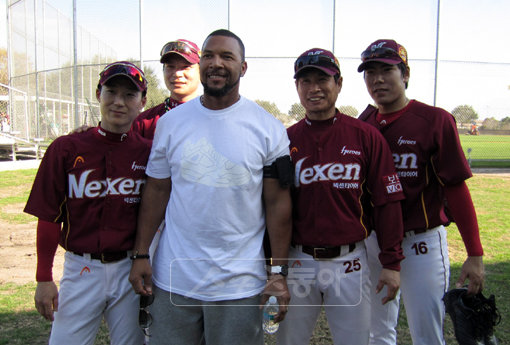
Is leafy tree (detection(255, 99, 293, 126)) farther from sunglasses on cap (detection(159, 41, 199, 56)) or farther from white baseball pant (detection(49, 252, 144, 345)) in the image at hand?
white baseball pant (detection(49, 252, 144, 345))

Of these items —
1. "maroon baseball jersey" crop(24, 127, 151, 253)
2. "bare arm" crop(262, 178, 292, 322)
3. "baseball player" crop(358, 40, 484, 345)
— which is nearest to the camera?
"bare arm" crop(262, 178, 292, 322)

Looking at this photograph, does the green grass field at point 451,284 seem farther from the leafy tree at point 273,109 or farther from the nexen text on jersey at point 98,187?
the leafy tree at point 273,109

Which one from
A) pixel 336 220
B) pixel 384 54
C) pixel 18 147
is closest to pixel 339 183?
pixel 336 220

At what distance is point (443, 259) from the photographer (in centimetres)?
271

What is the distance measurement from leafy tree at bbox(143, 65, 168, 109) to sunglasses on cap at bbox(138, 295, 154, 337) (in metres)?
12.2

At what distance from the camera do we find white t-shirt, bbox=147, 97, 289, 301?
2.17 meters

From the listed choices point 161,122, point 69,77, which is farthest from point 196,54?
point 69,77

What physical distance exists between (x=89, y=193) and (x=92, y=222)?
0.18 metres

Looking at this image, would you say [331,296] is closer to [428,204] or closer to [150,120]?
[428,204]

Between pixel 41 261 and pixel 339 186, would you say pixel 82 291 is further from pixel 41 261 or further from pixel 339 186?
pixel 339 186

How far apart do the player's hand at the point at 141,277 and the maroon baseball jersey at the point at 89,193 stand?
16 centimetres

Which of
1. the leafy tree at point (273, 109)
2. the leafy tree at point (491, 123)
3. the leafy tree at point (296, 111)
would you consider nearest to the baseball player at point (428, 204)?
the leafy tree at point (273, 109)

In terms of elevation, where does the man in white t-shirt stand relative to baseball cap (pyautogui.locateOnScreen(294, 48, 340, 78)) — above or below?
below

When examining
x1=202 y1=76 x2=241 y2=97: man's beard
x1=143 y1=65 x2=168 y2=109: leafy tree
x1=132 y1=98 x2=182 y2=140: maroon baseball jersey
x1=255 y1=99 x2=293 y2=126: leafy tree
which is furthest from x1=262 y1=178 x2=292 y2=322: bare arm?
x1=143 y1=65 x2=168 y2=109: leafy tree
